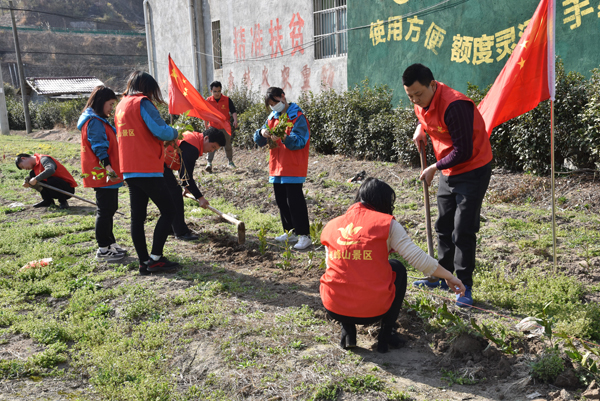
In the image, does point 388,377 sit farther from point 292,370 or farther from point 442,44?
point 442,44

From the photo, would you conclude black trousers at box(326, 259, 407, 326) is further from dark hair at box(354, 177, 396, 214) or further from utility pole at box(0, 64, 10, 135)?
utility pole at box(0, 64, 10, 135)

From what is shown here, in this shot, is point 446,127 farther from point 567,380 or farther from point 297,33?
point 297,33

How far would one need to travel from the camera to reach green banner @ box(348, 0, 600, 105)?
23.8 feet

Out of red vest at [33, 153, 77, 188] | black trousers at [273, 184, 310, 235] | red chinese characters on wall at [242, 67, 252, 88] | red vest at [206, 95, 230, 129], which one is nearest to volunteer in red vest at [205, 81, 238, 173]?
red vest at [206, 95, 230, 129]

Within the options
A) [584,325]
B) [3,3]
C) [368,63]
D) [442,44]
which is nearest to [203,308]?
[584,325]

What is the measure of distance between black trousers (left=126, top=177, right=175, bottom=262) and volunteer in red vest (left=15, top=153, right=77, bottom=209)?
140 inches

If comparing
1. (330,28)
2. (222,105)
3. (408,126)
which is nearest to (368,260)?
(408,126)

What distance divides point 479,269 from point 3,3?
85.0 m

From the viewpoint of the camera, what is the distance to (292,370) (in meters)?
2.92

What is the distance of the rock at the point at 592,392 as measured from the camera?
2.40m

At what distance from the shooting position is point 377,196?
2.89 metres

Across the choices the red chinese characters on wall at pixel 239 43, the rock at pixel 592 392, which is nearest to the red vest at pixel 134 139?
the rock at pixel 592 392

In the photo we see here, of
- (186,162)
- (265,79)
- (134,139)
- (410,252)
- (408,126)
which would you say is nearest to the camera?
(410,252)

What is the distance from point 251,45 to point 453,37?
26.0 feet
